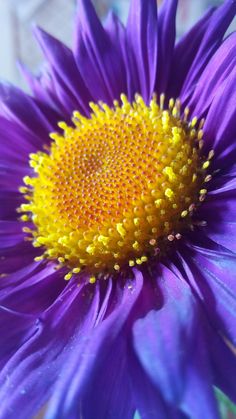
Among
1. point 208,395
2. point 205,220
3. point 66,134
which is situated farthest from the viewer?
point 66,134

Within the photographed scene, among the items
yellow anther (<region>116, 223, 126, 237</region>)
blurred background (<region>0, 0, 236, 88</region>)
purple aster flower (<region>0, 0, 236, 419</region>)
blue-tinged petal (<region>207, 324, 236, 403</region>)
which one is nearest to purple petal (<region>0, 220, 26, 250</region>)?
purple aster flower (<region>0, 0, 236, 419</region>)

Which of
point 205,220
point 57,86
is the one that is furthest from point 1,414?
point 57,86

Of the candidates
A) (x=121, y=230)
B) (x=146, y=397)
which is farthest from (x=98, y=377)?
(x=121, y=230)

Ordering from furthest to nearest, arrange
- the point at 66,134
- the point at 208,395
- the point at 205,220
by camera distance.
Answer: the point at 66,134, the point at 205,220, the point at 208,395

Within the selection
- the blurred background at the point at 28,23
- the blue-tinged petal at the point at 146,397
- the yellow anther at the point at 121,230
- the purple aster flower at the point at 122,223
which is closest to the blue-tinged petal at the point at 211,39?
the purple aster flower at the point at 122,223

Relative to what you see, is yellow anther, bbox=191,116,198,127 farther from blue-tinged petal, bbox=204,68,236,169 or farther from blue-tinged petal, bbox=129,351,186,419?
blue-tinged petal, bbox=129,351,186,419

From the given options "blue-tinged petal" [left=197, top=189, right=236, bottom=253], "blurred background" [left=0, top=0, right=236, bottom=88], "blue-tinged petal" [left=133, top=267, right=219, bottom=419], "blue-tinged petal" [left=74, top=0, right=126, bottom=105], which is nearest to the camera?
"blue-tinged petal" [left=133, top=267, right=219, bottom=419]

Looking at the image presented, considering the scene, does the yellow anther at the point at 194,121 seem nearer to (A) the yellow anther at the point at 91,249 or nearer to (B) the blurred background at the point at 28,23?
(A) the yellow anther at the point at 91,249

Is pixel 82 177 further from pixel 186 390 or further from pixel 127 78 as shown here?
pixel 186 390
